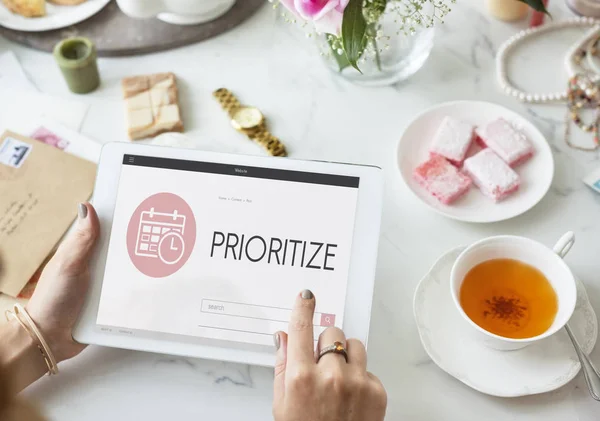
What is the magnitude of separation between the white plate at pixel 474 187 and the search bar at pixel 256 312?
28 centimetres

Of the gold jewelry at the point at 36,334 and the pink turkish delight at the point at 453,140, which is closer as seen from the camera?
the gold jewelry at the point at 36,334

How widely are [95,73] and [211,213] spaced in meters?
0.44

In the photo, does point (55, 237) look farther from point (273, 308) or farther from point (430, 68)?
point (430, 68)

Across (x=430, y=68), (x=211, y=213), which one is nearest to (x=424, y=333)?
(x=211, y=213)

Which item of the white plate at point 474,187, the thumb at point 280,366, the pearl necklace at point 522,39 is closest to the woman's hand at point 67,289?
the thumb at point 280,366

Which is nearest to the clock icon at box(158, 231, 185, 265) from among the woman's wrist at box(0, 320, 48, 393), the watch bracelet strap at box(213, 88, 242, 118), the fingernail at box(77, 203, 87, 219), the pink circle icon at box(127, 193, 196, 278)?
the pink circle icon at box(127, 193, 196, 278)

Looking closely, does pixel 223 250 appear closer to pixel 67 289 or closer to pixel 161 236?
pixel 161 236

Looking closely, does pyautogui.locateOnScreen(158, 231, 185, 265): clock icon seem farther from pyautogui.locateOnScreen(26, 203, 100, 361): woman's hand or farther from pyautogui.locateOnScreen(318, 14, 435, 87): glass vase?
pyautogui.locateOnScreen(318, 14, 435, 87): glass vase

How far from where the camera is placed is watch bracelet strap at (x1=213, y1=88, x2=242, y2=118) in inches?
45.4

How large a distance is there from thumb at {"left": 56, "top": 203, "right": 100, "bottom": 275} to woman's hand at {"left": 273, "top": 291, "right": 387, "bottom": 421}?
0.31m

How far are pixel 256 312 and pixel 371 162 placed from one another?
0.36m

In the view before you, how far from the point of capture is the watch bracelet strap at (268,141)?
3.63 feet

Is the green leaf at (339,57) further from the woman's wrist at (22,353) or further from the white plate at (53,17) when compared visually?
the woman's wrist at (22,353)

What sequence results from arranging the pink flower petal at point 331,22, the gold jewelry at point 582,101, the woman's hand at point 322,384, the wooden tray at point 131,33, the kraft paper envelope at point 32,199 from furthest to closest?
the wooden tray at point 131,33 < the gold jewelry at point 582,101 < the kraft paper envelope at point 32,199 < the pink flower petal at point 331,22 < the woman's hand at point 322,384
